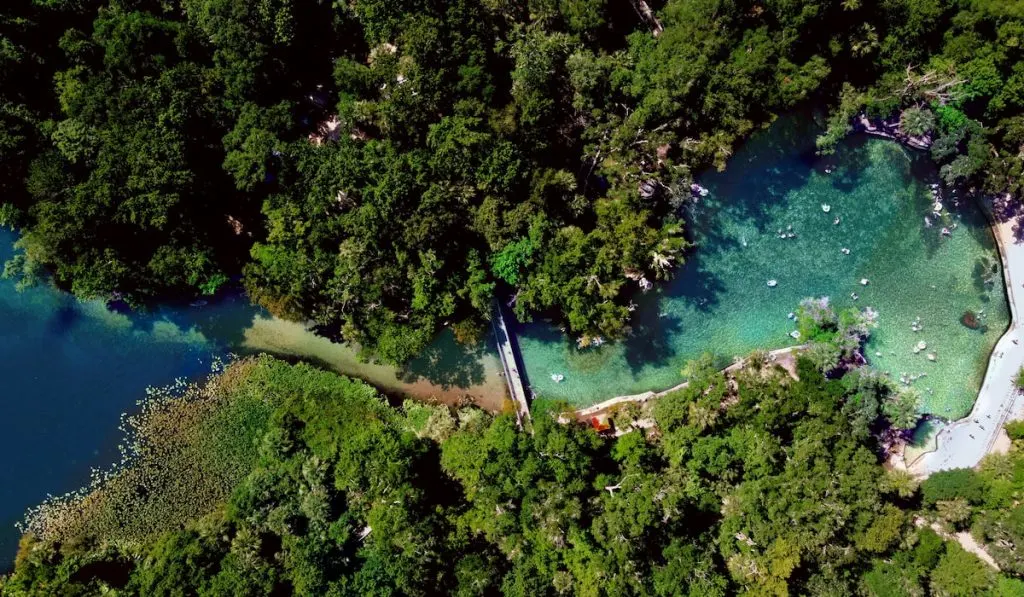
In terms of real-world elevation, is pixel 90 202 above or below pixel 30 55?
below

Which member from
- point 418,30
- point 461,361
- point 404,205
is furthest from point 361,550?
point 418,30

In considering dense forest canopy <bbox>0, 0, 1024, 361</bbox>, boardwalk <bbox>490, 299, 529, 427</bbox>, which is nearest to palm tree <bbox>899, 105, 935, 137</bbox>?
dense forest canopy <bbox>0, 0, 1024, 361</bbox>

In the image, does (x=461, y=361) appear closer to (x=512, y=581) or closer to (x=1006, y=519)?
(x=512, y=581)

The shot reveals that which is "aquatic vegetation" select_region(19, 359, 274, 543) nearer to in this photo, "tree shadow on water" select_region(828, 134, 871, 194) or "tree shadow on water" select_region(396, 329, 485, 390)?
"tree shadow on water" select_region(396, 329, 485, 390)

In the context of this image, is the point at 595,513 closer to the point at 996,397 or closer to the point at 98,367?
the point at 996,397

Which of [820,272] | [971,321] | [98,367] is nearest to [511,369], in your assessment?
[820,272]

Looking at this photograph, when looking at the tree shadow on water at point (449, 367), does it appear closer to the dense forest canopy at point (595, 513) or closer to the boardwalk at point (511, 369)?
the boardwalk at point (511, 369)
